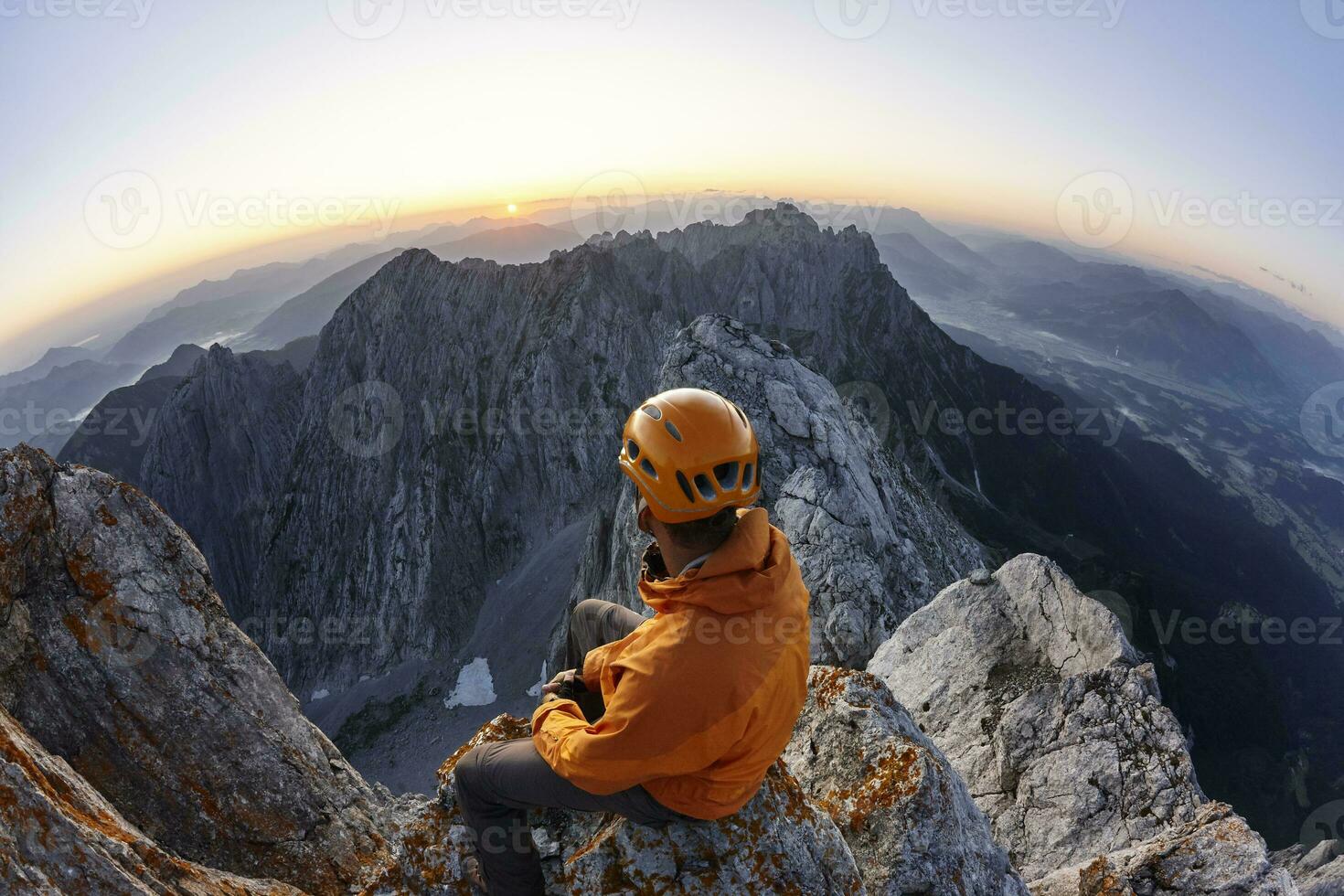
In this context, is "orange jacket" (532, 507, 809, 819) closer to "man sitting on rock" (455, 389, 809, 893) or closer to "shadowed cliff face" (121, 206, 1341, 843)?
"man sitting on rock" (455, 389, 809, 893)

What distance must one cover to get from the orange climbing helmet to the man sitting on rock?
0.02 m

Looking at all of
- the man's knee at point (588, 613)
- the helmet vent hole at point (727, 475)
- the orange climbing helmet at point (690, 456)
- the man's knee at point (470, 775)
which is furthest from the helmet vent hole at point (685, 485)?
the man's knee at point (470, 775)

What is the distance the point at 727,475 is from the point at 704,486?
11.5 inches

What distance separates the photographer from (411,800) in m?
15.0

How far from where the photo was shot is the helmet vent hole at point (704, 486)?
5.57m

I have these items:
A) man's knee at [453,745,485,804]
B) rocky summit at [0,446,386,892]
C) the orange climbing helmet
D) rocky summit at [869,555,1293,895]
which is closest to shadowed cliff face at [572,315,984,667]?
rocky summit at [869,555,1293,895]

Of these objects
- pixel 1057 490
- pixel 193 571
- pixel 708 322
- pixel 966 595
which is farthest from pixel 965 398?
pixel 193 571

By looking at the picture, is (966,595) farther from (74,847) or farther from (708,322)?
(708,322)

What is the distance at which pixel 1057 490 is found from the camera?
17975 centimetres

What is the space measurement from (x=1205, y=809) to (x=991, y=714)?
162 inches

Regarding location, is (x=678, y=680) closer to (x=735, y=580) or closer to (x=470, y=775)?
(x=735, y=580)

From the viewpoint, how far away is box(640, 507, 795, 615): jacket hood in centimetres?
501

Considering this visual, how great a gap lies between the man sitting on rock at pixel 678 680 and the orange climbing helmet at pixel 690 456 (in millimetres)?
15

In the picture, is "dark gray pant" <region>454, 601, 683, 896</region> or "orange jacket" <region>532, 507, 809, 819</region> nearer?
"orange jacket" <region>532, 507, 809, 819</region>
